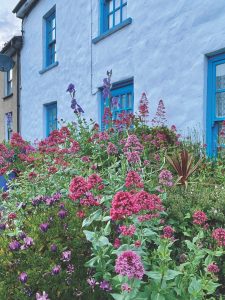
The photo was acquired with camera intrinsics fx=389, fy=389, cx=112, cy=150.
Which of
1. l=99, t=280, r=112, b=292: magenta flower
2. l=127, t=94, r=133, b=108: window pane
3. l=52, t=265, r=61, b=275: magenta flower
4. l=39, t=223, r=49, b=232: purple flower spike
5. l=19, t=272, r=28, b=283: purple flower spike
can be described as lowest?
l=99, t=280, r=112, b=292: magenta flower

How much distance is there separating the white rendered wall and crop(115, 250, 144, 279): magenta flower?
15.6 ft

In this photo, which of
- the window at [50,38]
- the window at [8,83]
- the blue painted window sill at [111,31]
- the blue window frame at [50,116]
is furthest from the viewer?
the window at [8,83]

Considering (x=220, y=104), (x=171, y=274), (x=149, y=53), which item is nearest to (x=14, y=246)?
(x=171, y=274)

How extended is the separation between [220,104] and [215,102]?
0.10 m

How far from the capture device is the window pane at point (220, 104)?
593 cm

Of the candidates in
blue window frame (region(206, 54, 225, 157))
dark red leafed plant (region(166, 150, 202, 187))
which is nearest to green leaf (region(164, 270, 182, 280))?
dark red leafed plant (region(166, 150, 202, 187))

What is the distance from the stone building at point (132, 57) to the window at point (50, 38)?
0.10ft

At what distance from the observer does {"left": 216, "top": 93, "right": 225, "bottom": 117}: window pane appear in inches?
233

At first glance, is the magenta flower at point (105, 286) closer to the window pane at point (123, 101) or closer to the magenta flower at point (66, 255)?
the magenta flower at point (66, 255)

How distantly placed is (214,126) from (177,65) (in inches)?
53.6

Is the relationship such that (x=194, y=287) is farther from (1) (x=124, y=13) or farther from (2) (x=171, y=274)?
(1) (x=124, y=13)

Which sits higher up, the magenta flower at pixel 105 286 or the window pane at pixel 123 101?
the window pane at pixel 123 101

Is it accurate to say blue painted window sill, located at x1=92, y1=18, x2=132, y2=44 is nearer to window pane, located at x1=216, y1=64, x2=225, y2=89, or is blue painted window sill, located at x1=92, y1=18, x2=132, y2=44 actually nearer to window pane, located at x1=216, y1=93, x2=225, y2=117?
window pane, located at x1=216, y1=64, x2=225, y2=89

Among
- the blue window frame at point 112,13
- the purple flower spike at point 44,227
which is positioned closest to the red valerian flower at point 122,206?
the purple flower spike at point 44,227
